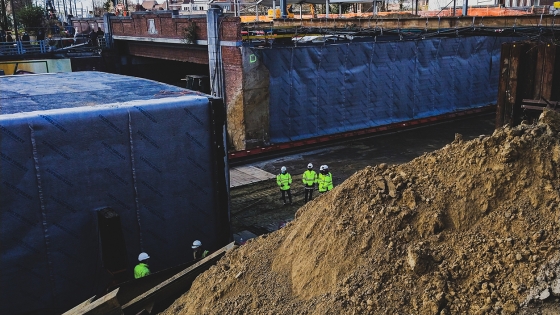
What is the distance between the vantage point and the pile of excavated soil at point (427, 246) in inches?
172

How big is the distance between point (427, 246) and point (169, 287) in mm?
3838

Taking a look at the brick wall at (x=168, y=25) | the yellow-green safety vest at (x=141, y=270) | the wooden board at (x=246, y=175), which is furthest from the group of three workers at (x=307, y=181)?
the brick wall at (x=168, y=25)

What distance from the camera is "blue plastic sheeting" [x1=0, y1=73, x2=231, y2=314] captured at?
8555 millimetres

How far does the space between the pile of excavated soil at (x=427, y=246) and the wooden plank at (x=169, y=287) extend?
871 mm

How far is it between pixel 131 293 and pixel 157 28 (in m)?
20.0

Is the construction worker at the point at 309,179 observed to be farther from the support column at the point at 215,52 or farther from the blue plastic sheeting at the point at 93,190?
the support column at the point at 215,52

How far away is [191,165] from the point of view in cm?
1030

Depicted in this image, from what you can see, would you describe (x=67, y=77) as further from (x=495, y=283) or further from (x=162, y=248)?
(x=495, y=283)

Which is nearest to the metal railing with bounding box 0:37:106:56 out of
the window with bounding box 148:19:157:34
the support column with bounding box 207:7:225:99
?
the window with bounding box 148:19:157:34

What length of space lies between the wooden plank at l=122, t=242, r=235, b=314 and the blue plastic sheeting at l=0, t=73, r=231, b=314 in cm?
294

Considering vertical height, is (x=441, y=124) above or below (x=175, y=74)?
below

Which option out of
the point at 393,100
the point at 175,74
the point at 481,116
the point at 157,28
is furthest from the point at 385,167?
the point at 175,74

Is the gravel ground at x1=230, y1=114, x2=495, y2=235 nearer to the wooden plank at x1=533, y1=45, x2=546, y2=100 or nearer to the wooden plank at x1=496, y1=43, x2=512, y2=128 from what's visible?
the wooden plank at x1=496, y1=43, x2=512, y2=128

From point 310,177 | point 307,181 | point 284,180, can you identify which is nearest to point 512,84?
point 310,177
